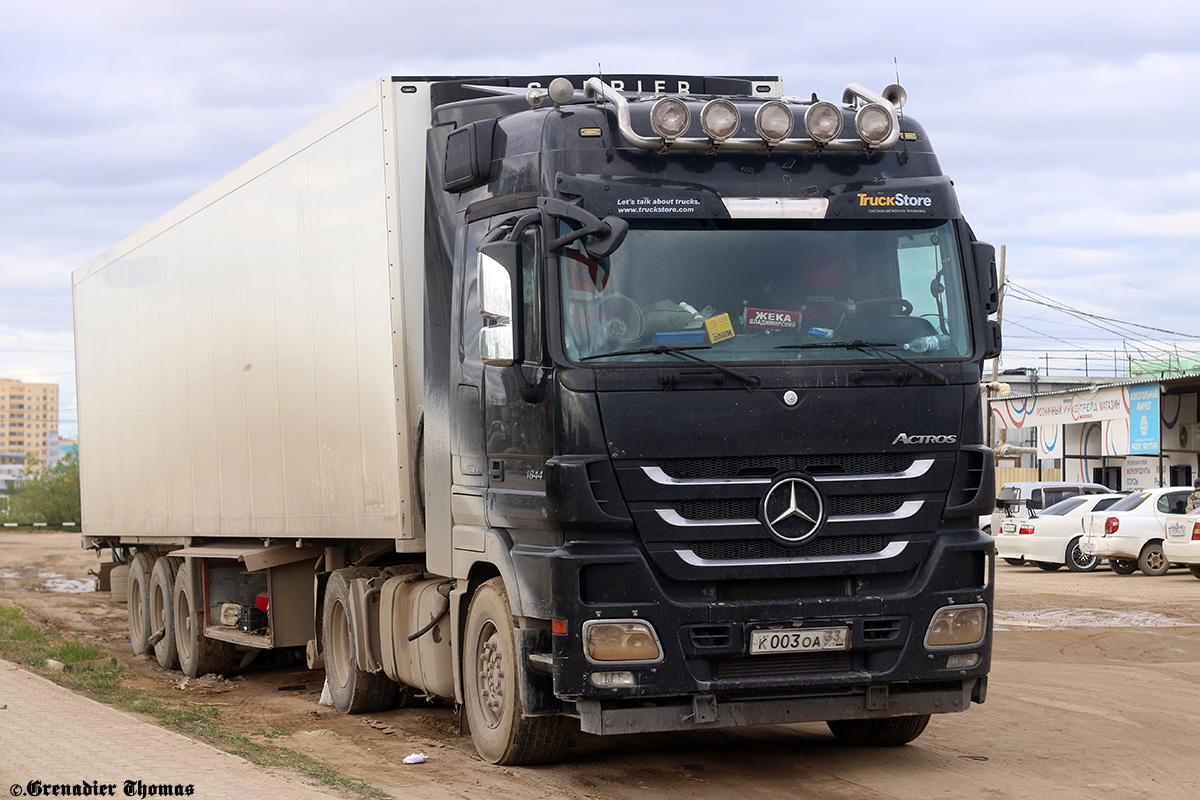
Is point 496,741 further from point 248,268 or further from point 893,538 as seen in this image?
point 248,268

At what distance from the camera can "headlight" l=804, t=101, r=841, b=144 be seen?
311 inches

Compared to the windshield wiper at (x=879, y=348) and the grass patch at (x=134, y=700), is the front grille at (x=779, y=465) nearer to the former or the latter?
the windshield wiper at (x=879, y=348)

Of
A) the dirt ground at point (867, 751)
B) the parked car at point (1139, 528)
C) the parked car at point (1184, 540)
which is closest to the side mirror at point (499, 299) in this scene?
the dirt ground at point (867, 751)

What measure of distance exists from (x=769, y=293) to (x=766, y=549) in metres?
1.32

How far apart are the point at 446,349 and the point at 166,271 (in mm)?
6688

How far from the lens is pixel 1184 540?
23.2m

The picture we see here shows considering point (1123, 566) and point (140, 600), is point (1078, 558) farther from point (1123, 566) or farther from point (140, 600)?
point (140, 600)

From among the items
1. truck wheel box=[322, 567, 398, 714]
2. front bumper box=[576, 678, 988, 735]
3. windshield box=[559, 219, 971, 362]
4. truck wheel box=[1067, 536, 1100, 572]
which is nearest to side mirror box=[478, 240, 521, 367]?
windshield box=[559, 219, 971, 362]

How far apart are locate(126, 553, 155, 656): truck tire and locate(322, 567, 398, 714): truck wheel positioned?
5.61 m

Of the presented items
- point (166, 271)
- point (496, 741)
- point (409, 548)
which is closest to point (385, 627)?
point (409, 548)

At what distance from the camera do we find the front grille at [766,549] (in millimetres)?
7453

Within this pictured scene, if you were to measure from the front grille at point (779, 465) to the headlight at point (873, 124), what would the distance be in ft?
5.68

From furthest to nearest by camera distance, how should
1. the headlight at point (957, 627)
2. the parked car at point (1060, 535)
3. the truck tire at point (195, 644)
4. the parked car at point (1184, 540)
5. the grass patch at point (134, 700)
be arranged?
the parked car at point (1060, 535) → the parked car at point (1184, 540) → the truck tire at point (195, 644) → the grass patch at point (134, 700) → the headlight at point (957, 627)

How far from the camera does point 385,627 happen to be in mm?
10359
